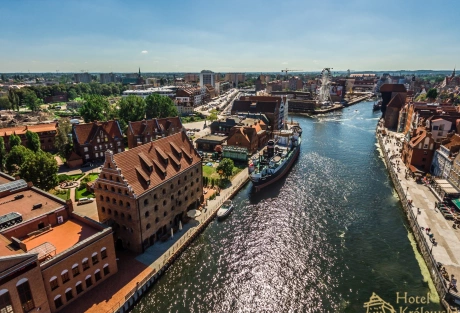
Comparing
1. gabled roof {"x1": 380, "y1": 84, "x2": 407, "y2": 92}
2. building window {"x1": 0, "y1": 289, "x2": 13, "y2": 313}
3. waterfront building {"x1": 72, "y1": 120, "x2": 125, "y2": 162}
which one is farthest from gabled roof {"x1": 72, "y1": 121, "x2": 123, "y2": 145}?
gabled roof {"x1": 380, "y1": 84, "x2": 407, "y2": 92}

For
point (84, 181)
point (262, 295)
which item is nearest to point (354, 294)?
point (262, 295)

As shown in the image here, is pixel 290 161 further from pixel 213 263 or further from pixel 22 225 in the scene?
pixel 22 225

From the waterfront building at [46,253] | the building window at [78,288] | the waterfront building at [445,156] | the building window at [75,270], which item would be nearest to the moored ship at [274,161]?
the waterfront building at [445,156]

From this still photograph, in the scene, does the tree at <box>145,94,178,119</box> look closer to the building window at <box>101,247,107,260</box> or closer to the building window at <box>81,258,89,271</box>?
the building window at <box>101,247,107,260</box>

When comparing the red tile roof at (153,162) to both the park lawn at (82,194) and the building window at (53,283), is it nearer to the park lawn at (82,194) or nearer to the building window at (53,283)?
the building window at (53,283)

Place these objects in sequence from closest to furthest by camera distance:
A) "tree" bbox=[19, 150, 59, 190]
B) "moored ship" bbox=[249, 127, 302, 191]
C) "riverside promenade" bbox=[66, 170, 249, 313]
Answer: "riverside promenade" bbox=[66, 170, 249, 313], "tree" bbox=[19, 150, 59, 190], "moored ship" bbox=[249, 127, 302, 191]

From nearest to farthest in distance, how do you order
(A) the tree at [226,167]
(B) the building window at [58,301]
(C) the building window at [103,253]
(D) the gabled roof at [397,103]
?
(B) the building window at [58,301] < (C) the building window at [103,253] < (A) the tree at [226,167] < (D) the gabled roof at [397,103]

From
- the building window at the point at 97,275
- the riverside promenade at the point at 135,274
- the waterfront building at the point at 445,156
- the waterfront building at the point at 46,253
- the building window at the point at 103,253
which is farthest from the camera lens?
the waterfront building at the point at 445,156
